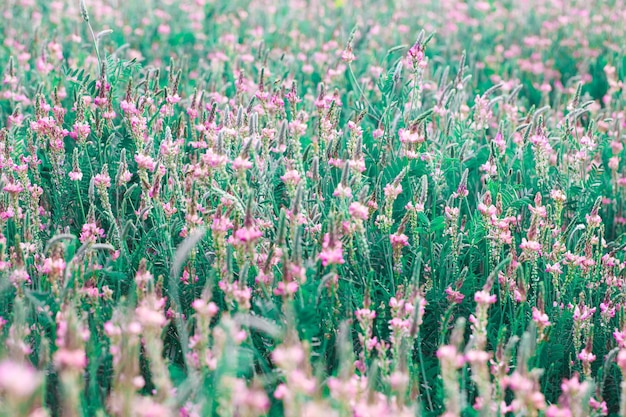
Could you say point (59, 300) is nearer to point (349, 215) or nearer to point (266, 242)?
point (266, 242)

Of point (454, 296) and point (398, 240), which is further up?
point (398, 240)

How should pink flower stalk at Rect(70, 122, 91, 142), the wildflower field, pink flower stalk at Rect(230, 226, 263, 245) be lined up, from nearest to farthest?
1. the wildflower field
2. pink flower stalk at Rect(230, 226, 263, 245)
3. pink flower stalk at Rect(70, 122, 91, 142)

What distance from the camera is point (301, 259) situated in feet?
5.92

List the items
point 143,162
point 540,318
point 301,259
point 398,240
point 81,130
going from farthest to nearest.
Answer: point 81,130, point 143,162, point 398,240, point 540,318, point 301,259

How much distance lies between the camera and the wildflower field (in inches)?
63.3

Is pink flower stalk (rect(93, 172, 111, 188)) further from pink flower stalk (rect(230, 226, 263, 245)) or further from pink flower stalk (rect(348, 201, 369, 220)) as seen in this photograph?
pink flower stalk (rect(348, 201, 369, 220))

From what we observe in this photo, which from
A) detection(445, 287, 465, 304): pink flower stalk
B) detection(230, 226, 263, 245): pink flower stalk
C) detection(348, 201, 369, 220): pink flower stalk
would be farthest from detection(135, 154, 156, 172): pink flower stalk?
detection(445, 287, 465, 304): pink flower stalk

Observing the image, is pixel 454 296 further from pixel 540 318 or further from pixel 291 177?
pixel 291 177

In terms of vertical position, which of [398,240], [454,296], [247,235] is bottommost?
[454,296]

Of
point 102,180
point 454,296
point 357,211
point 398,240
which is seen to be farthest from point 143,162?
point 454,296

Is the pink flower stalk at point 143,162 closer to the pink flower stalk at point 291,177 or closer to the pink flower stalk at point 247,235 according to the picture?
the pink flower stalk at point 291,177

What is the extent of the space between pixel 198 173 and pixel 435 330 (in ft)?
2.96

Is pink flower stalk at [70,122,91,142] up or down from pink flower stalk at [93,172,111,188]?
up

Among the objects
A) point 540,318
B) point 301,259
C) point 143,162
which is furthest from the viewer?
point 143,162
